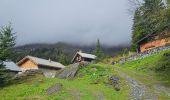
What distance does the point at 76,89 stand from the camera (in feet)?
125

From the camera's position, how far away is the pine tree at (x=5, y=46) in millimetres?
47375

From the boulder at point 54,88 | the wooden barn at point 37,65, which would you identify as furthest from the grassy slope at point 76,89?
the wooden barn at point 37,65

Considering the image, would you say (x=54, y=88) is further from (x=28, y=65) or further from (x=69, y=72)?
(x=28, y=65)

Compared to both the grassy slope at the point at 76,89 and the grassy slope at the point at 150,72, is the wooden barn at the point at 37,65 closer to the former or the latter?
the grassy slope at the point at 150,72

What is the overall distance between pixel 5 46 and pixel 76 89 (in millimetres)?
15263

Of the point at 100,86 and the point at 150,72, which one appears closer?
the point at 100,86

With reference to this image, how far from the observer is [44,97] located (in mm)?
35219

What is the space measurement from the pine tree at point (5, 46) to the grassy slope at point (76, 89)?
2806 millimetres

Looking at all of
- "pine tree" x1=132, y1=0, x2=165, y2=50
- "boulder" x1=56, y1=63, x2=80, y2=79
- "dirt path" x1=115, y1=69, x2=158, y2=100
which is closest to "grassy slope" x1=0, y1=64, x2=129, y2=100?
"dirt path" x1=115, y1=69, x2=158, y2=100

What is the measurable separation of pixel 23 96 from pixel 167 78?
18267 millimetres

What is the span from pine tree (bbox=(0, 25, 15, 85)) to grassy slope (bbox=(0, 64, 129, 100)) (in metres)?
2.81

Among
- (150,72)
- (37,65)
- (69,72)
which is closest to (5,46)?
(69,72)

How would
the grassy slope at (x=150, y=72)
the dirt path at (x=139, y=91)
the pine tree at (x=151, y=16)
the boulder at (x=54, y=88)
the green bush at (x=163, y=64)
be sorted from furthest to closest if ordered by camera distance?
the green bush at (x=163, y=64) → the grassy slope at (x=150, y=72) → the pine tree at (x=151, y=16) → the boulder at (x=54, y=88) → the dirt path at (x=139, y=91)

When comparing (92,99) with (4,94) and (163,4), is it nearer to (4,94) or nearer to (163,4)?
(4,94)
